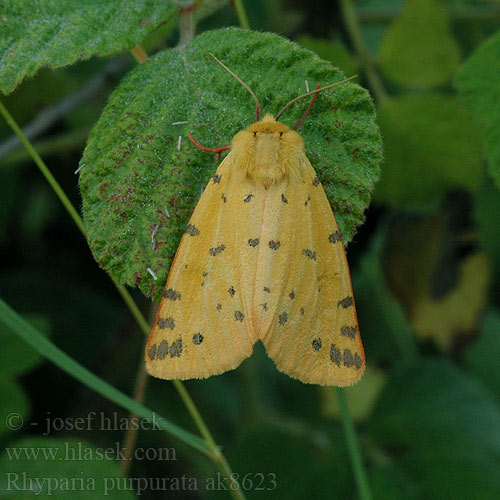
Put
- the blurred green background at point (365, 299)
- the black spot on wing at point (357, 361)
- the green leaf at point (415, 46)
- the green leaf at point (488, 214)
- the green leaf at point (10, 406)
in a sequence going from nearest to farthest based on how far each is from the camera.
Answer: the black spot on wing at point (357, 361) < the green leaf at point (10, 406) < the blurred green background at point (365, 299) < the green leaf at point (415, 46) < the green leaf at point (488, 214)

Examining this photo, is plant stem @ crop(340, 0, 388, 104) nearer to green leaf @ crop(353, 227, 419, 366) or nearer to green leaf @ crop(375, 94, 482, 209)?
green leaf @ crop(375, 94, 482, 209)

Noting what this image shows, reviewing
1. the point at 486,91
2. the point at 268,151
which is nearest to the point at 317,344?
the point at 268,151

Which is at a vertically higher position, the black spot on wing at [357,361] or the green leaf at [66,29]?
the green leaf at [66,29]

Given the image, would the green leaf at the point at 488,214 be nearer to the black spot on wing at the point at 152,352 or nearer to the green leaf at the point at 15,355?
the black spot on wing at the point at 152,352

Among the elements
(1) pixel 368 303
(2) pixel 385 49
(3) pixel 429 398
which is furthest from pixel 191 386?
(2) pixel 385 49

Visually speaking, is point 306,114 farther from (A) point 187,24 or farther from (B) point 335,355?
(B) point 335,355

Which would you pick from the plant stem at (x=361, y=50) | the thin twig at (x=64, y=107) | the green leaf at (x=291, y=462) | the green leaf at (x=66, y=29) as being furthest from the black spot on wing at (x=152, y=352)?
the plant stem at (x=361, y=50)

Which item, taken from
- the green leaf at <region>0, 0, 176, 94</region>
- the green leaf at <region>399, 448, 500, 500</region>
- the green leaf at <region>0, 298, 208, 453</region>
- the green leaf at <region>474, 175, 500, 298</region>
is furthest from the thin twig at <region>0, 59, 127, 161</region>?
the green leaf at <region>399, 448, 500, 500</region>

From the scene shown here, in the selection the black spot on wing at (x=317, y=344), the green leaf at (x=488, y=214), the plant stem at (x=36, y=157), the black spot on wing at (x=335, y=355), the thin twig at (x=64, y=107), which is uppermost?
the plant stem at (x=36, y=157)

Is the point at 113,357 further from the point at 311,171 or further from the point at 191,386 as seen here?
the point at 311,171
